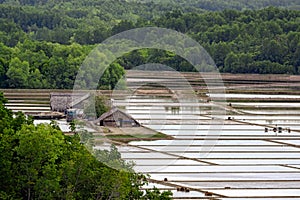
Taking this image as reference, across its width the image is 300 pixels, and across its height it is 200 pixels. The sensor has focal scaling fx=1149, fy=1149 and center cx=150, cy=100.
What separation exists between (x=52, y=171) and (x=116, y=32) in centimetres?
5358

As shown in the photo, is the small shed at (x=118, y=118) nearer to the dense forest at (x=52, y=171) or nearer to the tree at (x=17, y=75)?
the dense forest at (x=52, y=171)

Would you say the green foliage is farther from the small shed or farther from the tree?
the tree

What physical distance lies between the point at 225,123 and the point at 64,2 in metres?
64.8

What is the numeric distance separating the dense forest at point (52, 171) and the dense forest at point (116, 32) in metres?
15.9

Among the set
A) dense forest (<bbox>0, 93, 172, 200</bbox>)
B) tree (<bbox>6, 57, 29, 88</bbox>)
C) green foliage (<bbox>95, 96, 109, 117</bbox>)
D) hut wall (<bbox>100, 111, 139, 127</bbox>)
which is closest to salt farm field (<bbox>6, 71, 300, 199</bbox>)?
hut wall (<bbox>100, 111, 139, 127</bbox>)

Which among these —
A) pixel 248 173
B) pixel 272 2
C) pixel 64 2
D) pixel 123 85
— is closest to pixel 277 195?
pixel 248 173

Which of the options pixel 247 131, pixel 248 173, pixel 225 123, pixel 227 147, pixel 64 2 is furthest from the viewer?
pixel 64 2

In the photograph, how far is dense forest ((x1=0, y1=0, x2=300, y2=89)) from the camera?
157 feet

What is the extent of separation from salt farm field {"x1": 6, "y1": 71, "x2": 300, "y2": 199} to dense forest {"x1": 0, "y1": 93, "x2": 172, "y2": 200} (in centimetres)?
241

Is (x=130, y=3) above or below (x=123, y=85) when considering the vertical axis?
above

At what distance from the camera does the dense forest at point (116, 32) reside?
4800 centimetres

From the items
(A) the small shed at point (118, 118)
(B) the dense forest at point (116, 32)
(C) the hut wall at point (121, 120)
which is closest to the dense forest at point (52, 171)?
(A) the small shed at point (118, 118)

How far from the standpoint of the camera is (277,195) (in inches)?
824

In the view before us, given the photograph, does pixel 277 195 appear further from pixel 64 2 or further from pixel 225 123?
pixel 64 2
